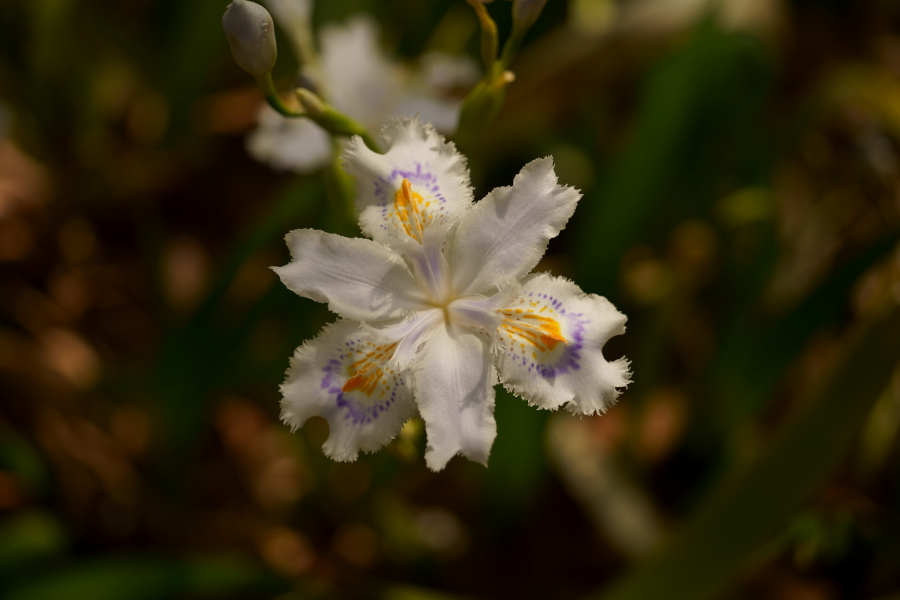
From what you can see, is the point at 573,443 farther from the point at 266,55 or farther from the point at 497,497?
the point at 266,55

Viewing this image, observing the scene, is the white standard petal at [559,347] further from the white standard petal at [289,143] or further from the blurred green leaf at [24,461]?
the blurred green leaf at [24,461]

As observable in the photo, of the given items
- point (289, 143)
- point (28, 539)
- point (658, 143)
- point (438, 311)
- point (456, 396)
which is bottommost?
point (456, 396)

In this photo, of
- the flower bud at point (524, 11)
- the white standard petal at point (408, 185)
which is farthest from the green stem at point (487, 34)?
the white standard petal at point (408, 185)

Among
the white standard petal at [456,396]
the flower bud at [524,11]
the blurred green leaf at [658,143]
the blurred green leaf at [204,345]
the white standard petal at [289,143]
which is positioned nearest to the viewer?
the white standard petal at [456,396]

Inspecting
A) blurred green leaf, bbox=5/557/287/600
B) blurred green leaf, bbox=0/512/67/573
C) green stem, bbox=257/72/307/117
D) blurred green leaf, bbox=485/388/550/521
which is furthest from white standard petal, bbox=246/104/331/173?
blurred green leaf, bbox=0/512/67/573

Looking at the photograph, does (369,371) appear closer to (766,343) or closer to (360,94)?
(360,94)

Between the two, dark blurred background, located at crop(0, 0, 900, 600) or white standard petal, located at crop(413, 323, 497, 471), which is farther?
dark blurred background, located at crop(0, 0, 900, 600)

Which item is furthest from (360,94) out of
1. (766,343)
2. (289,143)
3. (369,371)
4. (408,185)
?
(766,343)

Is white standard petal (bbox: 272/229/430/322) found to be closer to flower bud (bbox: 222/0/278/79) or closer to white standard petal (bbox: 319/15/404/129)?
flower bud (bbox: 222/0/278/79)
